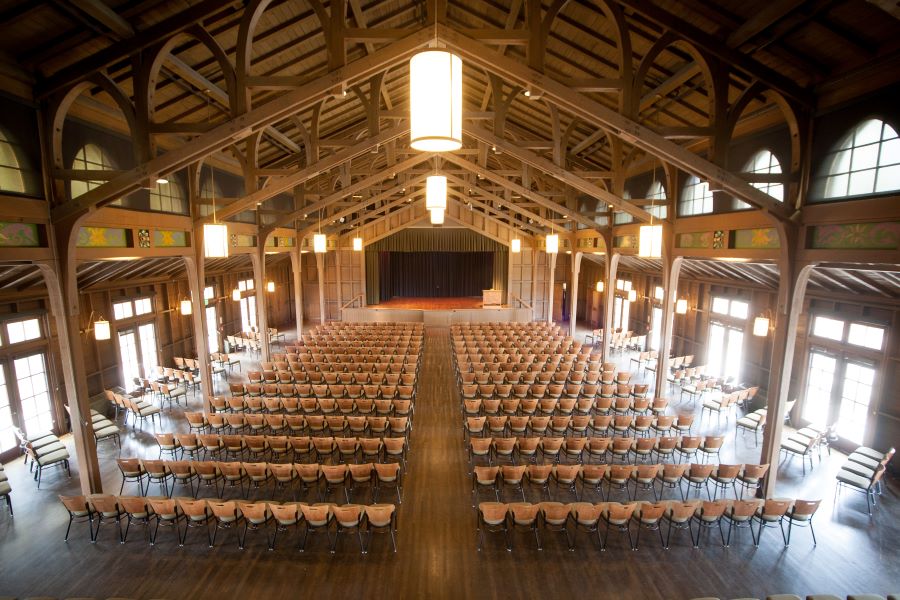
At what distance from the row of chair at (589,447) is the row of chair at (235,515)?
266cm

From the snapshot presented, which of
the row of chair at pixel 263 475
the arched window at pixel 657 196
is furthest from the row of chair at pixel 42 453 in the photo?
the arched window at pixel 657 196

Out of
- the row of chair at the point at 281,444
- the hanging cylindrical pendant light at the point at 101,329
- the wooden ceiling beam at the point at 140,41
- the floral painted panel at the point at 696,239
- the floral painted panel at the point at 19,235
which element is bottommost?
the row of chair at the point at 281,444

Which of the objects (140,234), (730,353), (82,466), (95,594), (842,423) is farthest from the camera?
(730,353)

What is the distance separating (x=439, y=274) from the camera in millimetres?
32312

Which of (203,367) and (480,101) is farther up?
(480,101)

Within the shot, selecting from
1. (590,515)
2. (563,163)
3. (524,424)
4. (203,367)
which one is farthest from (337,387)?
(563,163)

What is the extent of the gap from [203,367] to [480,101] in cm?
1284

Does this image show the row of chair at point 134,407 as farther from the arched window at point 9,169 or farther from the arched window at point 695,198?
the arched window at point 695,198

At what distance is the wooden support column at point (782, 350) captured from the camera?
7418 mm

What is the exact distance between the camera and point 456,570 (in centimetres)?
612

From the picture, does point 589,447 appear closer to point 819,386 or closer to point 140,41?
point 819,386

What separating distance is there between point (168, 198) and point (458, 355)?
9253 mm

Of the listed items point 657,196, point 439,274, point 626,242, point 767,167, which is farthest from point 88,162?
point 439,274

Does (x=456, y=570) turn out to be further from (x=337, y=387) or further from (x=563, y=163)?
(x=563, y=163)
